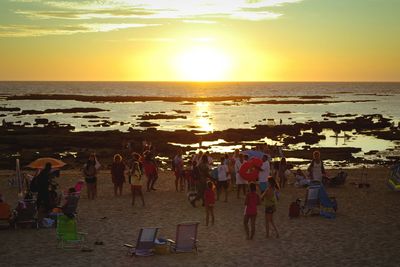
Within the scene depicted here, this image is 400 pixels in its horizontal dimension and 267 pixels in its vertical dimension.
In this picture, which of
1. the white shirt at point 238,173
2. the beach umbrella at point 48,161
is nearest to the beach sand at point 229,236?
the white shirt at point 238,173

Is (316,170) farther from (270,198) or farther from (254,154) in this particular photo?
(270,198)

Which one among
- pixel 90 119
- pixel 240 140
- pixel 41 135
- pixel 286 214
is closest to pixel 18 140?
pixel 41 135

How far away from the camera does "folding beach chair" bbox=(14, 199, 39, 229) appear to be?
51.8 feet

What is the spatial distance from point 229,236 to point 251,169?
4647 mm

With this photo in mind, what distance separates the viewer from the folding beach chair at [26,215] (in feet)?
51.8

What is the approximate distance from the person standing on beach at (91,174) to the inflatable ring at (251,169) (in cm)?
522

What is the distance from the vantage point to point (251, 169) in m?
19.1

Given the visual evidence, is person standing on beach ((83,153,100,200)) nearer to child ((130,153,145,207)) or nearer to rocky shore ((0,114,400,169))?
child ((130,153,145,207))

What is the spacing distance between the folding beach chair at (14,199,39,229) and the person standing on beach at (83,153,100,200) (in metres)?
4.19

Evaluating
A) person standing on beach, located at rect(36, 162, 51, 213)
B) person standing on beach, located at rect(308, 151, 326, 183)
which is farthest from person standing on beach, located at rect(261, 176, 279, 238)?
person standing on beach, located at rect(36, 162, 51, 213)

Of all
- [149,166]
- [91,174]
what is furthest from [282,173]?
[91,174]

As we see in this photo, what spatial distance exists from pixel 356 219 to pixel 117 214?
7.20m

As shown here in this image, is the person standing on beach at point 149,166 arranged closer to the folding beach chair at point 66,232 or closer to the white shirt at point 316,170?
the white shirt at point 316,170

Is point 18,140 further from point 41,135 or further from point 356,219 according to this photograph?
point 356,219
